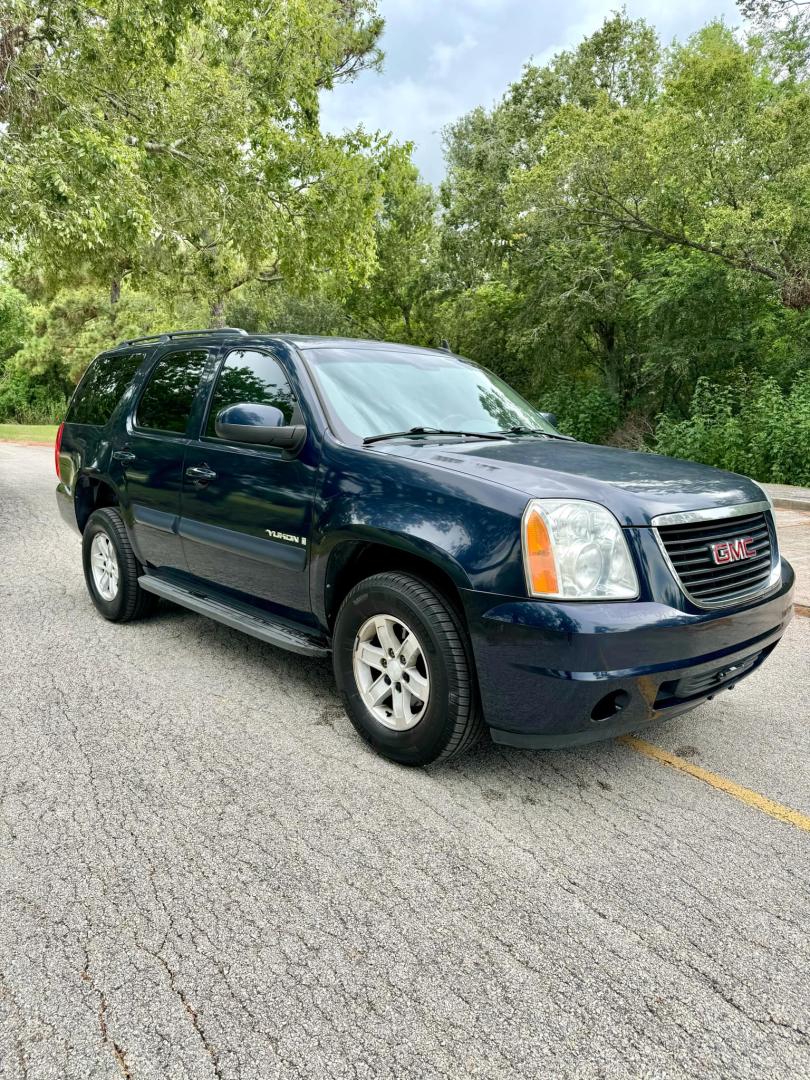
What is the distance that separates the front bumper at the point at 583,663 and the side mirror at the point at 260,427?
4.20ft

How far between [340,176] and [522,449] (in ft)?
54.0

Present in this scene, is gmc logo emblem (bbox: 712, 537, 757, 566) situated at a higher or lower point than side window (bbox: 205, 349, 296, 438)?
lower

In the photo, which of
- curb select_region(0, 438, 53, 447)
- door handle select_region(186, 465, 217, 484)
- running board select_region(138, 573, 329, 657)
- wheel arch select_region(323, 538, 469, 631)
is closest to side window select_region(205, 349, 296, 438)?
door handle select_region(186, 465, 217, 484)

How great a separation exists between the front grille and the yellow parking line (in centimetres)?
78

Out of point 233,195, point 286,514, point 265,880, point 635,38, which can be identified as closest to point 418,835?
point 265,880

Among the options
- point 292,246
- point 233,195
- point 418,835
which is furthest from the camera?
point 292,246

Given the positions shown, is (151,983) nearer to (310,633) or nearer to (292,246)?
(310,633)

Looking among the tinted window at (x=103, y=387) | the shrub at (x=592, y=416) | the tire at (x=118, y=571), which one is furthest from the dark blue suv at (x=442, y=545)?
the shrub at (x=592, y=416)

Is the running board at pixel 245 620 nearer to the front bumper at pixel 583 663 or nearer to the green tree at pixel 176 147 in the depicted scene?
the front bumper at pixel 583 663

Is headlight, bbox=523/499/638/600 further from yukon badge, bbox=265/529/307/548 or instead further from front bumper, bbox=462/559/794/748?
yukon badge, bbox=265/529/307/548

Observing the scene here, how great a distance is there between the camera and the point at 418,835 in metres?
2.80

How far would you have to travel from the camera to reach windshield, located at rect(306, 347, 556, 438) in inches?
151

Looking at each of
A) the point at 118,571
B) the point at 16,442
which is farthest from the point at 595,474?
the point at 16,442

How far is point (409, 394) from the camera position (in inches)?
163
